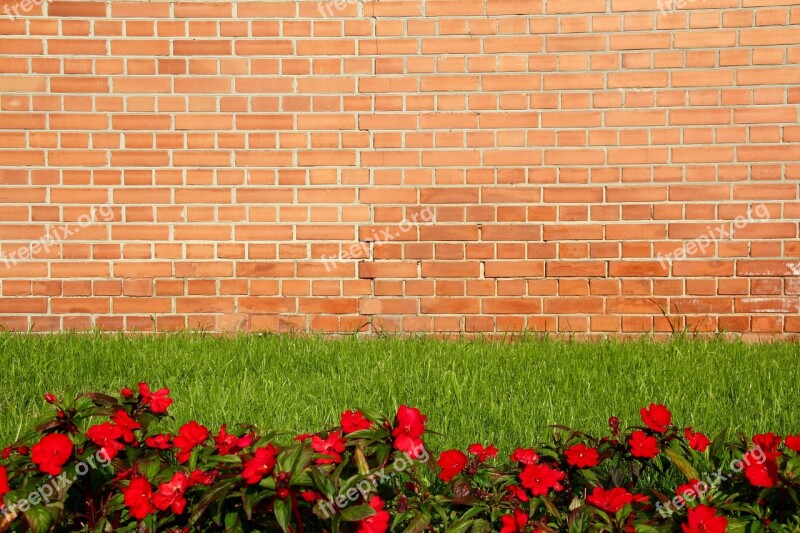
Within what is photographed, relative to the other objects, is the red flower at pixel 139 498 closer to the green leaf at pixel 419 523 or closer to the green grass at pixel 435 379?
the green leaf at pixel 419 523

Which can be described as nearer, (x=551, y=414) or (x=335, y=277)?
(x=551, y=414)

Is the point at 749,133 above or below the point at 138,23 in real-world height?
below

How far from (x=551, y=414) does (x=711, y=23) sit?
2785 mm

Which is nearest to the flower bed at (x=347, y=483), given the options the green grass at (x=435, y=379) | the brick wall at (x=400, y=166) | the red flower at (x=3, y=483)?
the red flower at (x=3, y=483)

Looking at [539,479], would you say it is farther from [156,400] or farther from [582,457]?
[156,400]

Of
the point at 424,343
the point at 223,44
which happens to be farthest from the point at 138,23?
the point at 424,343

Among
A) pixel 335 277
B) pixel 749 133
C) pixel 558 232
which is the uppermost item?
pixel 749 133

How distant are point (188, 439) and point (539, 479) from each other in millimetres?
930

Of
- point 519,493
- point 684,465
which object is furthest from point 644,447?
point 519,493

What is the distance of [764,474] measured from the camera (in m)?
1.79

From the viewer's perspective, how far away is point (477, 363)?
3.92 meters

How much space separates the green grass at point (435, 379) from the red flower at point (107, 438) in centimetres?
115

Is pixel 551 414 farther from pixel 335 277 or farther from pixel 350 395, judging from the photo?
pixel 335 277

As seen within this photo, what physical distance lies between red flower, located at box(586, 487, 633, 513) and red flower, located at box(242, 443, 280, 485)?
803 millimetres
